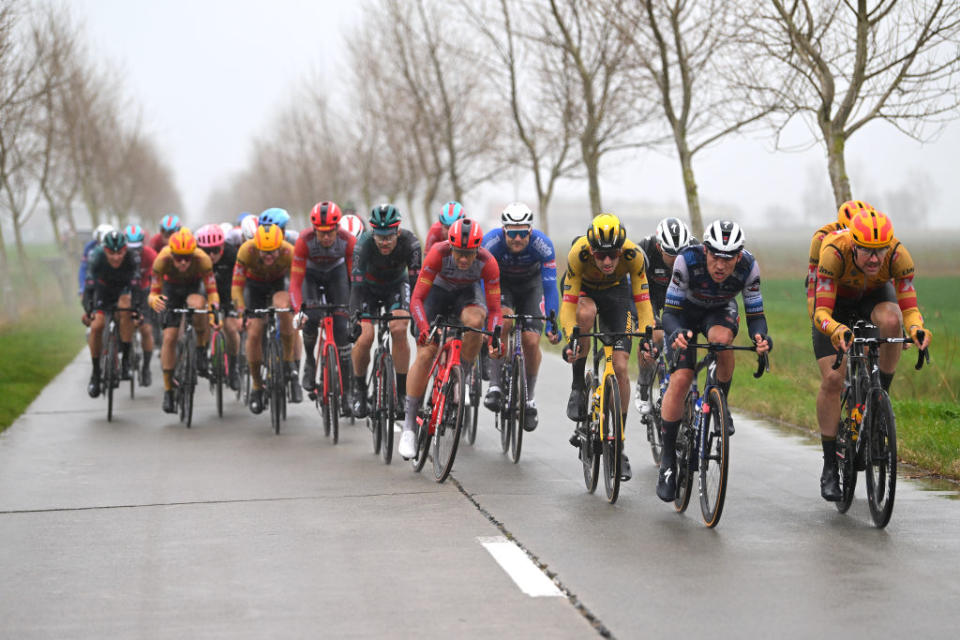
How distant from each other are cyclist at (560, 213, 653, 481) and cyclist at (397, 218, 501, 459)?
23.3 inches

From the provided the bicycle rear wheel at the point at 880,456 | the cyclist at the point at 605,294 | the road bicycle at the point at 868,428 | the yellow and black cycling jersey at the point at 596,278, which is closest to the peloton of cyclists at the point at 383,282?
the cyclist at the point at 605,294

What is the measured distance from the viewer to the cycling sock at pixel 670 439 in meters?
7.76

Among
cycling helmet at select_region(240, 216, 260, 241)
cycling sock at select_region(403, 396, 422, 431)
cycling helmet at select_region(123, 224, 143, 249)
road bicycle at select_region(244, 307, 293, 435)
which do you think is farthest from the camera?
cycling helmet at select_region(123, 224, 143, 249)

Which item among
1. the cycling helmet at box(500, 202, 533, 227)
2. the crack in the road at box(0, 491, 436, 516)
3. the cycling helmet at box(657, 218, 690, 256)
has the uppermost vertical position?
the cycling helmet at box(500, 202, 533, 227)

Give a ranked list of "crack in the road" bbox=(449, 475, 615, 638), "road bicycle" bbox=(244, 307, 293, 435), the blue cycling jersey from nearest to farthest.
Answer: "crack in the road" bbox=(449, 475, 615, 638) < the blue cycling jersey < "road bicycle" bbox=(244, 307, 293, 435)

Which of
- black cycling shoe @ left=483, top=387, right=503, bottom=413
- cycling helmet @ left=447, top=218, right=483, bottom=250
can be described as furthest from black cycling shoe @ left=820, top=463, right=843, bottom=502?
black cycling shoe @ left=483, top=387, right=503, bottom=413

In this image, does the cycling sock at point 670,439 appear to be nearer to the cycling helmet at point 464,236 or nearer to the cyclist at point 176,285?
the cycling helmet at point 464,236

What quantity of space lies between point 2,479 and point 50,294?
2969cm

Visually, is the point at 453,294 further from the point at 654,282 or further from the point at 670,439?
the point at 670,439

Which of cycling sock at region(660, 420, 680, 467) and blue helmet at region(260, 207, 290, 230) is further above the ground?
blue helmet at region(260, 207, 290, 230)

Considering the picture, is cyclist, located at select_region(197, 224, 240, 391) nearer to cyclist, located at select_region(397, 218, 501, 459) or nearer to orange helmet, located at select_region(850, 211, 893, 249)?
cyclist, located at select_region(397, 218, 501, 459)

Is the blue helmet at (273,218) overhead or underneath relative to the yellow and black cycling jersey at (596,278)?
overhead

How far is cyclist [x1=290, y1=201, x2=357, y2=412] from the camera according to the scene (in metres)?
11.3

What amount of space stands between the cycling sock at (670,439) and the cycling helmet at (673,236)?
2.25m
